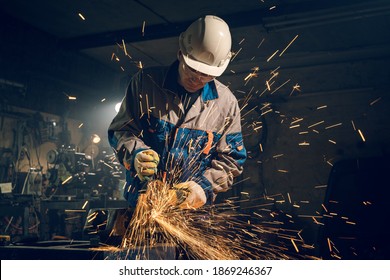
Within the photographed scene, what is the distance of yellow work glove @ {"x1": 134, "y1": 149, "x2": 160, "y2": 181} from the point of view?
2156 millimetres

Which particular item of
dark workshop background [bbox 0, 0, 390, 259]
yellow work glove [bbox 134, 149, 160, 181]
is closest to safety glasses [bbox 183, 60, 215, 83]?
yellow work glove [bbox 134, 149, 160, 181]

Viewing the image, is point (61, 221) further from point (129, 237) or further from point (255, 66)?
point (129, 237)

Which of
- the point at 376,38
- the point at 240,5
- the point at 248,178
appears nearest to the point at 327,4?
the point at 240,5

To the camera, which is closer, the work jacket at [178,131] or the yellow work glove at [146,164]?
the yellow work glove at [146,164]

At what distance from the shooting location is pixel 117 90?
7.61 meters

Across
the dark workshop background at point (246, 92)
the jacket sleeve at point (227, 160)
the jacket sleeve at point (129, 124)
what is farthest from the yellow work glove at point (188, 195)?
the dark workshop background at point (246, 92)

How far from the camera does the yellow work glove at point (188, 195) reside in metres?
2.23

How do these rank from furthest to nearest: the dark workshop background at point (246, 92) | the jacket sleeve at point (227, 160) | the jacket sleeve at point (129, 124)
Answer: the dark workshop background at point (246, 92) < the jacket sleeve at point (227, 160) < the jacket sleeve at point (129, 124)

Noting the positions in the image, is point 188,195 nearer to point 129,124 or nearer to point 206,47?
point 129,124

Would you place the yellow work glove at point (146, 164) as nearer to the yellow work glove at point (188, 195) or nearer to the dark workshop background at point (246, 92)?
the yellow work glove at point (188, 195)

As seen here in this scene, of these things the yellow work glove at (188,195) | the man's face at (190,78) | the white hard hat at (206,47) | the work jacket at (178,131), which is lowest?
the yellow work glove at (188,195)

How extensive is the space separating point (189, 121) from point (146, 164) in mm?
560

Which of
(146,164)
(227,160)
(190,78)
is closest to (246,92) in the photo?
(227,160)

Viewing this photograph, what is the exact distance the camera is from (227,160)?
2.72 meters
